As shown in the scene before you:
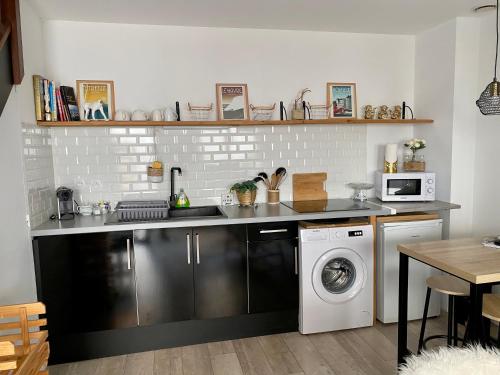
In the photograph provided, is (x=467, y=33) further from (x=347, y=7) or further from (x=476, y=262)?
(x=476, y=262)

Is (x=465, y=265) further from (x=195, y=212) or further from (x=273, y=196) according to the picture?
(x=195, y=212)

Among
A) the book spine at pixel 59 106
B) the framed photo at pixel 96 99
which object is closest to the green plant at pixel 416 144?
the framed photo at pixel 96 99

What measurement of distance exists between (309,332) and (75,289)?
68.5 inches

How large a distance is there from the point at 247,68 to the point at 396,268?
208 cm

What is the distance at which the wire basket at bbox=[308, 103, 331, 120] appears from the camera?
11.5 feet

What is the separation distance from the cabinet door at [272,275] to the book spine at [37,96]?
5.82 ft

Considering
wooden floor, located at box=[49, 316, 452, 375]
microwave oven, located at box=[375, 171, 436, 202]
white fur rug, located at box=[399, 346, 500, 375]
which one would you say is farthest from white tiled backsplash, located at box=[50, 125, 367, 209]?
white fur rug, located at box=[399, 346, 500, 375]

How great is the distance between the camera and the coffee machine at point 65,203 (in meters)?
2.91

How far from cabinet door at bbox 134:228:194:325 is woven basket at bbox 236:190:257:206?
0.71m

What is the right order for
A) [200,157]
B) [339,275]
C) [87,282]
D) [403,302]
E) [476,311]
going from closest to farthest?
[476,311] → [403,302] → [87,282] → [339,275] → [200,157]

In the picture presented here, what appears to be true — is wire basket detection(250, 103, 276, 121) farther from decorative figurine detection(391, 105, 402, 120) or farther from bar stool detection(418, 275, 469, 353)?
bar stool detection(418, 275, 469, 353)

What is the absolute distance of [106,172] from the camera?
3197 millimetres

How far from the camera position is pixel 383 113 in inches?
141

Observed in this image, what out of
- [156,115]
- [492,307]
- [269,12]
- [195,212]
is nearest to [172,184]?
[195,212]
